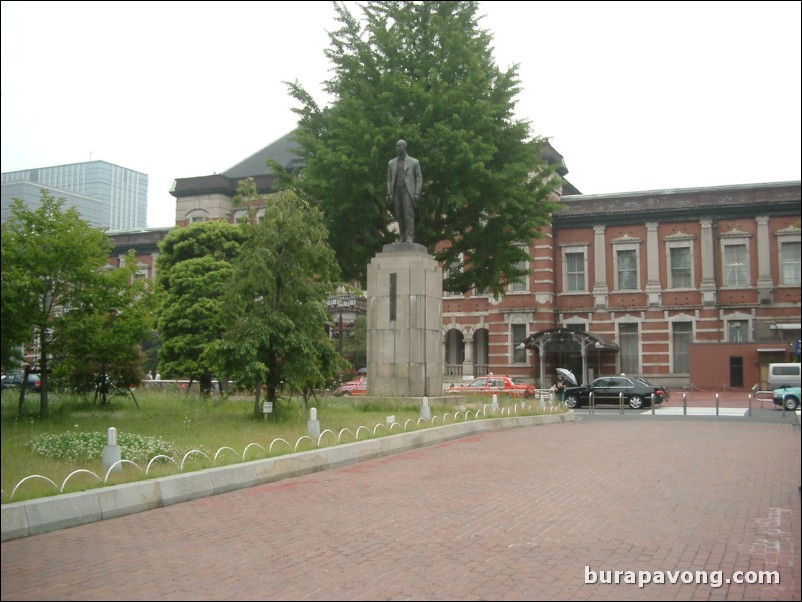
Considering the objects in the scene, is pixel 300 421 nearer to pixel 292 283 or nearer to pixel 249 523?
pixel 292 283

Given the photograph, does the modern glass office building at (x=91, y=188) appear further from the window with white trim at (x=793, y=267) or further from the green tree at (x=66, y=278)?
the window with white trim at (x=793, y=267)

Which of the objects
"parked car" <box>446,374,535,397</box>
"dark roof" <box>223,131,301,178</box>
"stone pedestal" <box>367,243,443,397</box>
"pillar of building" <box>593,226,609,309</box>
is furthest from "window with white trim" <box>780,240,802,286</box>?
"dark roof" <box>223,131,301,178</box>

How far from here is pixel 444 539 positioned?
7.87 meters

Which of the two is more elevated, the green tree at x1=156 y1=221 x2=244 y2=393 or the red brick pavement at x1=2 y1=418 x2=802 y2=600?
the green tree at x1=156 y1=221 x2=244 y2=393

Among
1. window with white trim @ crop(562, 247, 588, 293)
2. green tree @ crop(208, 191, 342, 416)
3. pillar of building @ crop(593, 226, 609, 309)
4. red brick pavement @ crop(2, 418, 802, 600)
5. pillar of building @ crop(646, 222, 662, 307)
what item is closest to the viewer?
red brick pavement @ crop(2, 418, 802, 600)

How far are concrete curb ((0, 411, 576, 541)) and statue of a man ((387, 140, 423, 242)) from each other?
8.50 m

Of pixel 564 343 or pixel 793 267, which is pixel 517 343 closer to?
pixel 564 343

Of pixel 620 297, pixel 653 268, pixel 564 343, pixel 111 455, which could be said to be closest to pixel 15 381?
pixel 111 455

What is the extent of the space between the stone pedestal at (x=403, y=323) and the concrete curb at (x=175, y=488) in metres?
6.07

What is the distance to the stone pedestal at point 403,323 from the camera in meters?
22.3

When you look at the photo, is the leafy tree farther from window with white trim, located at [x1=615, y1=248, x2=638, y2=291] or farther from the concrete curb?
window with white trim, located at [x1=615, y1=248, x2=638, y2=291]

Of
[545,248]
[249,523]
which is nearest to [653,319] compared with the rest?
[545,248]

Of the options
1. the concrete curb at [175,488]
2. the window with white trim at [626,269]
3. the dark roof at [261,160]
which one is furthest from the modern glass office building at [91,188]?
the dark roof at [261,160]

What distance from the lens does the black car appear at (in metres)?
34.5
